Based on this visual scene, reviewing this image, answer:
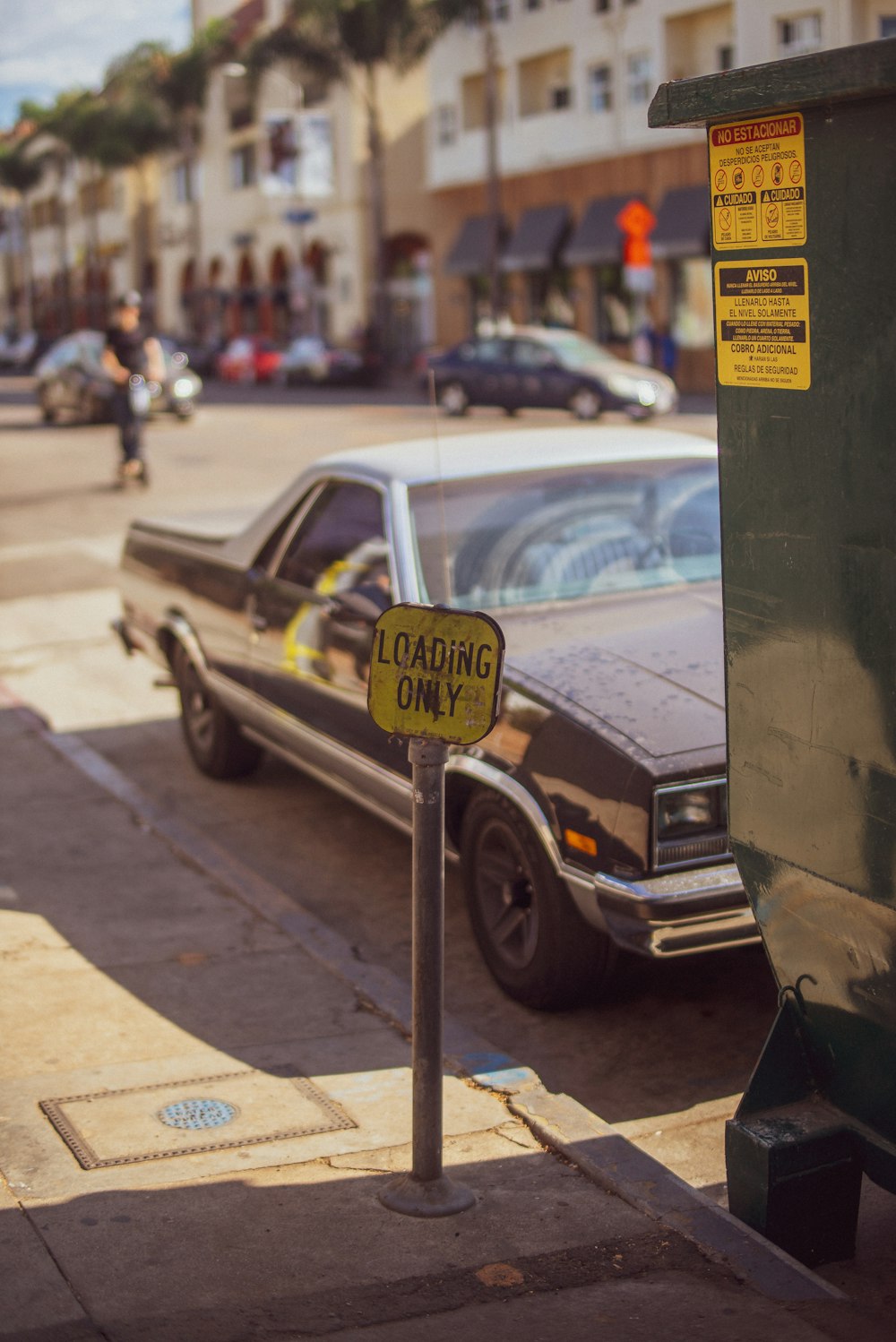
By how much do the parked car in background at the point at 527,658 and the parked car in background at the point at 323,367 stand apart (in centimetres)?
3766

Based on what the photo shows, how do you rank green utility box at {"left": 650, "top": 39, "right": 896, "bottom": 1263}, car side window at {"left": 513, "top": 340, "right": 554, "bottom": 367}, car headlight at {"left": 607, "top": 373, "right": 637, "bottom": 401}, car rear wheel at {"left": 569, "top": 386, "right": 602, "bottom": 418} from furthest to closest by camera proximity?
car side window at {"left": 513, "top": 340, "right": 554, "bottom": 367}
car rear wheel at {"left": 569, "top": 386, "right": 602, "bottom": 418}
car headlight at {"left": 607, "top": 373, "right": 637, "bottom": 401}
green utility box at {"left": 650, "top": 39, "right": 896, "bottom": 1263}

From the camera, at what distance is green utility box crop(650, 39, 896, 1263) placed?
3318mm

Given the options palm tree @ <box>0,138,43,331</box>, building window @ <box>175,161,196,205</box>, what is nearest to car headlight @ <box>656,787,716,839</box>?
building window @ <box>175,161,196,205</box>

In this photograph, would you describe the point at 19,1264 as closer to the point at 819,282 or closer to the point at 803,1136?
the point at 803,1136

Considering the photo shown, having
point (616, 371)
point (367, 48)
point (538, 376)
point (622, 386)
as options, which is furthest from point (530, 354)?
point (367, 48)

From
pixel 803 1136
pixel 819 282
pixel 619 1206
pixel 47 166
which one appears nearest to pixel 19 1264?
pixel 619 1206

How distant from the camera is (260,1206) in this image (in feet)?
13.2

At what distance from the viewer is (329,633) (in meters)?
6.42

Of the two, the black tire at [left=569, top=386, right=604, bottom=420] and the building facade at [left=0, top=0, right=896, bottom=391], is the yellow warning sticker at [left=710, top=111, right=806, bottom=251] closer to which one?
the black tire at [left=569, top=386, right=604, bottom=420]

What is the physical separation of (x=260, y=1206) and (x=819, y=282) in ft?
7.71

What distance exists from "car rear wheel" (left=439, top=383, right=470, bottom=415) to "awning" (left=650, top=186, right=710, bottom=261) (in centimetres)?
872

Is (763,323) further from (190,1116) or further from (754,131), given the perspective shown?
(190,1116)

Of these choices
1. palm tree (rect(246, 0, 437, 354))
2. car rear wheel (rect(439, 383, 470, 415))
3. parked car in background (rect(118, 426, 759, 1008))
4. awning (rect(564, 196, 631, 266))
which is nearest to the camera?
parked car in background (rect(118, 426, 759, 1008))

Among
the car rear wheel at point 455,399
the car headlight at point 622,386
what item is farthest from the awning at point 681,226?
the car headlight at point 622,386
